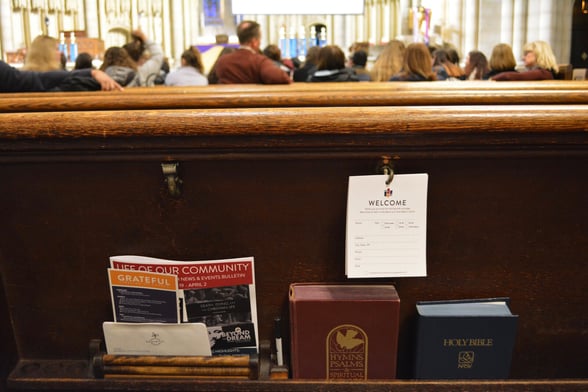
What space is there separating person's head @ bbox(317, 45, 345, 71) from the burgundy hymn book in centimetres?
361

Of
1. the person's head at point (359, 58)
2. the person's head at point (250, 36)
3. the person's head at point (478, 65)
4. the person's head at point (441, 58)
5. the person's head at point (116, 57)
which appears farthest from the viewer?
the person's head at point (359, 58)

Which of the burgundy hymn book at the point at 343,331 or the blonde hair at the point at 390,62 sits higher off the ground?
the blonde hair at the point at 390,62

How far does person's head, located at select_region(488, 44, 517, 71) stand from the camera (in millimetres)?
4199

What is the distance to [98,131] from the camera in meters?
0.68

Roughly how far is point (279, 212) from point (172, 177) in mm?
144

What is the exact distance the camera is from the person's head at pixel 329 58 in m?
4.21

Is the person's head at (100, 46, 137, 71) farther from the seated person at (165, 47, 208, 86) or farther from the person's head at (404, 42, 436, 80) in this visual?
the person's head at (404, 42, 436, 80)

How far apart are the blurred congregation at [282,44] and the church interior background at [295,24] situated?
0.8 inches

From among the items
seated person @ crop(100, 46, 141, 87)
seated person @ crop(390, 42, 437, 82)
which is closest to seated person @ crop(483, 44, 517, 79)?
seated person @ crop(390, 42, 437, 82)

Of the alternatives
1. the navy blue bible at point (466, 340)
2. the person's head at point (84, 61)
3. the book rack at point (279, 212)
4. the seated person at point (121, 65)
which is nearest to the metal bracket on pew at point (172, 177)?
the book rack at point (279, 212)

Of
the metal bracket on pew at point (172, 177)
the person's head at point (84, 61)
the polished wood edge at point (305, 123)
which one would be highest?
the person's head at point (84, 61)

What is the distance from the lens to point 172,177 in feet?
2.31

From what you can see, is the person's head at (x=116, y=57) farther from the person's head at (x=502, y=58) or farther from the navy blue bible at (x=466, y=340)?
the navy blue bible at (x=466, y=340)

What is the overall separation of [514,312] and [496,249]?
10 centimetres
